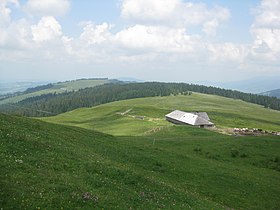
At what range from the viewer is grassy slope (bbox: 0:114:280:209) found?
19.3 m

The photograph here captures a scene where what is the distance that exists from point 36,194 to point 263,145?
51.5 meters

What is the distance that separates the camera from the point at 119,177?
26156 millimetres

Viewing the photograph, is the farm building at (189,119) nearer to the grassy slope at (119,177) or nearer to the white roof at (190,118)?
the white roof at (190,118)

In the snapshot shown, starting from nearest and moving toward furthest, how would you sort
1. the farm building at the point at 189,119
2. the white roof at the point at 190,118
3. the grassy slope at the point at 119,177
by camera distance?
the grassy slope at the point at 119,177 → the farm building at the point at 189,119 → the white roof at the point at 190,118

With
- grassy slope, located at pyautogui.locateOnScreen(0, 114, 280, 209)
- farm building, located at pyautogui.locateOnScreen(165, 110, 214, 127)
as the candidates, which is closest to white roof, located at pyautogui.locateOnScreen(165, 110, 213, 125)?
farm building, located at pyautogui.locateOnScreen(165, 110, 214, 127)

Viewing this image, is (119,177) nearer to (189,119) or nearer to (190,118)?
(189,119)

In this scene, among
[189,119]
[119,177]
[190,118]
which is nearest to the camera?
A: [119,177]

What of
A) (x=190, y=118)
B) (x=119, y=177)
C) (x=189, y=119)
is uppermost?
(x=119, y=177)

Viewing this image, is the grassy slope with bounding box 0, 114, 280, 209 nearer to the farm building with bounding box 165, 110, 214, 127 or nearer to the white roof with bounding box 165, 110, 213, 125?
the farm building with bounding box 165, 110, 214, 127

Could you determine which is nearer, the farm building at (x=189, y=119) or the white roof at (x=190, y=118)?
the farm building at (x=189, y=119)

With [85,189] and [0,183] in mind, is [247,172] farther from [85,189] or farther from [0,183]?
[0,183]

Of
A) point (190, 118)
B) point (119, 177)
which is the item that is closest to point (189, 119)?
point (190, 118)

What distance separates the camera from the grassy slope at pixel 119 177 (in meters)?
19.3

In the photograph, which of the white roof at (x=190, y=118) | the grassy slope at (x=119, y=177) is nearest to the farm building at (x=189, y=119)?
the white roof at (x=190, y=118)
